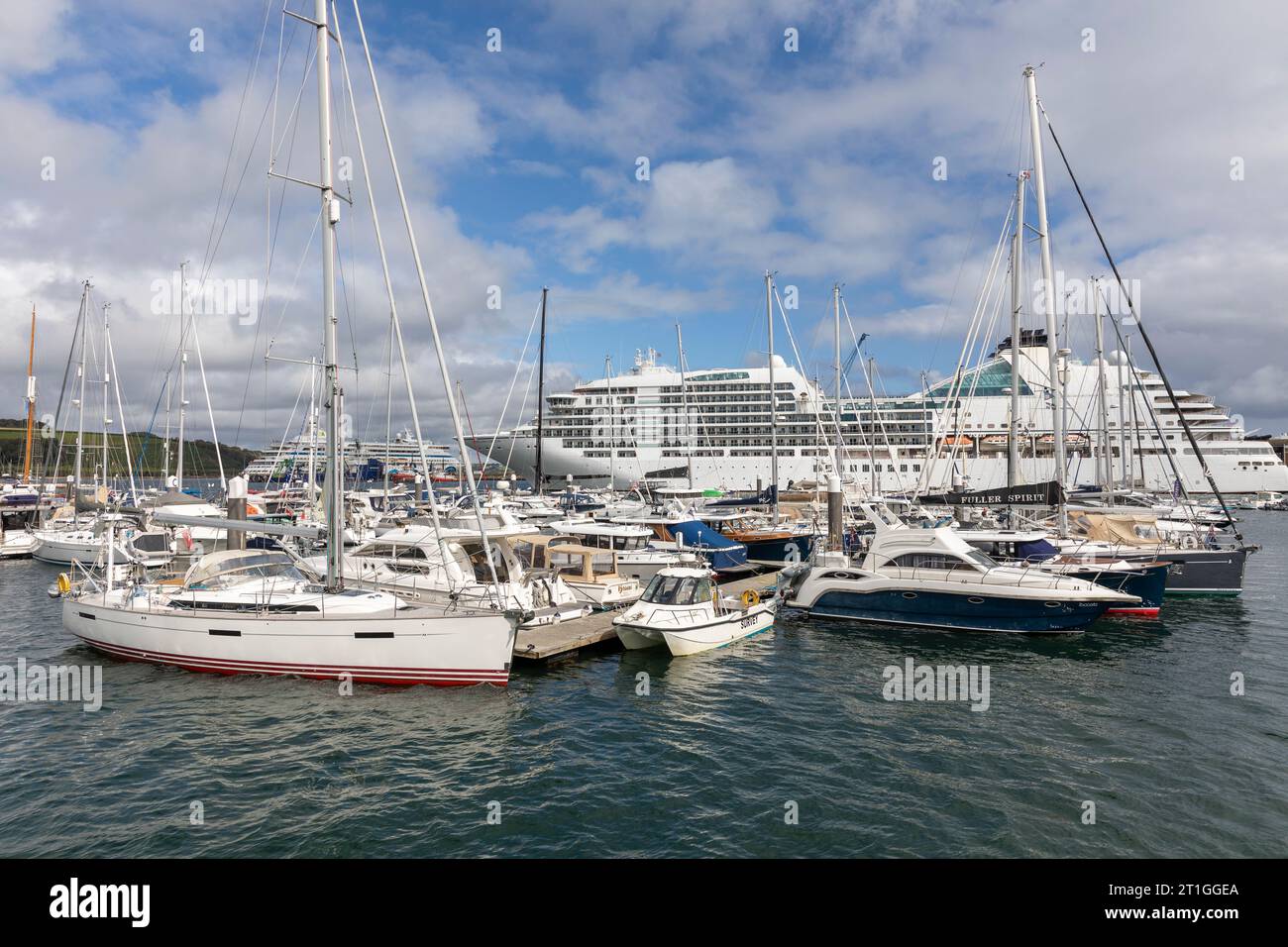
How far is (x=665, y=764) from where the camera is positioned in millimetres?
11125

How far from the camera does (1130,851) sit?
8.40 m

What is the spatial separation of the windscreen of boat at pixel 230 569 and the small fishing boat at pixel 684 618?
8157 millimetres

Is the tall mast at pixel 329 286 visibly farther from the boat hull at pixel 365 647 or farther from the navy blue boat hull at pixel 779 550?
the navy blue boat hull at pixel 779 550

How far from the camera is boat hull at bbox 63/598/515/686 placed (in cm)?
1427

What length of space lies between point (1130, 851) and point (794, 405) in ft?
246

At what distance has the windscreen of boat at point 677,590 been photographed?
18156 millimetres

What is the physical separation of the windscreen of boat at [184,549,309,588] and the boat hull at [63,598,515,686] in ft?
5.28

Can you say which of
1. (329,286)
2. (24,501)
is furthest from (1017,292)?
(24,501)

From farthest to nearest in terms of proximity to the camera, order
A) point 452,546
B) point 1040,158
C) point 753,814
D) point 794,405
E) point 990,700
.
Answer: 1. point 794,405
2. point 1040,158
3. point 452,546
4. point 990,700
5. point 753,814

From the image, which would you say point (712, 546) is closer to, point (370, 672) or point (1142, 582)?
point (1142, 582)

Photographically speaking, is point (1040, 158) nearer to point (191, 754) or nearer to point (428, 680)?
point (428, 680)

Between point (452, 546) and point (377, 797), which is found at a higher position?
point (452, 546)

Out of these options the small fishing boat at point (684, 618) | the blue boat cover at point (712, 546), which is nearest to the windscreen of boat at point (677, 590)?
the small fishing boat at point (684, 618)
